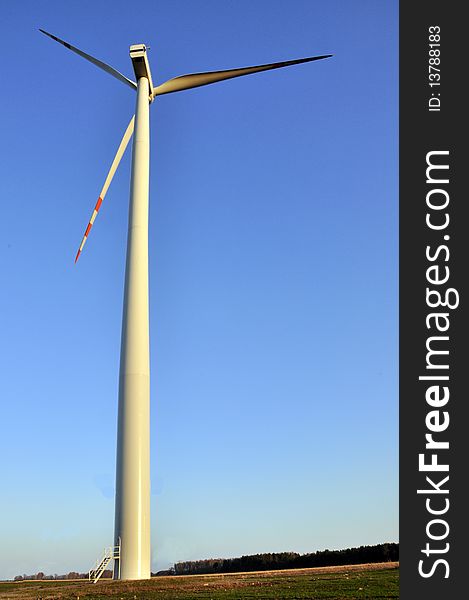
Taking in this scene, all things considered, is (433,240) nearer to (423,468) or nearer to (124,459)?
(423,468)

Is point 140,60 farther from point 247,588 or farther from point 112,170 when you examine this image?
point 247,588

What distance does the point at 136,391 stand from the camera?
137 feet

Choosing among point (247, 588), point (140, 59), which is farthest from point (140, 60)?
point (247, 588)

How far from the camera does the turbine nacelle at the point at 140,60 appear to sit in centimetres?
5203

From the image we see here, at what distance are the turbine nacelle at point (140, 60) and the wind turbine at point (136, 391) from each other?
221 cm

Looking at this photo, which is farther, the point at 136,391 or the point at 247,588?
the point at 136,391

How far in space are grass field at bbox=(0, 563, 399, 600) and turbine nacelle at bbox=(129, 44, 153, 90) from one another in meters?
34.9

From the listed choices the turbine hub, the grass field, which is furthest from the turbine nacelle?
the grass field

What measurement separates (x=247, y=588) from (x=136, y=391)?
1291 centimetres

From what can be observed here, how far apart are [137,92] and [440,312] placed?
32.6 meters

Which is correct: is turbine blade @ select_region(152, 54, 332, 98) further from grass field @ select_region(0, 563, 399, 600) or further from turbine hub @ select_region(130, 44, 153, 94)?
grass field @ select_region(0, 563, 399, 600)

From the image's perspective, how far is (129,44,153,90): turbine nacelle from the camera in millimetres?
52031

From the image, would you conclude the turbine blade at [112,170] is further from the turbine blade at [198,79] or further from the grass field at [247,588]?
the grass field at [247,588]

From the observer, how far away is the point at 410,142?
30594 millimetres
